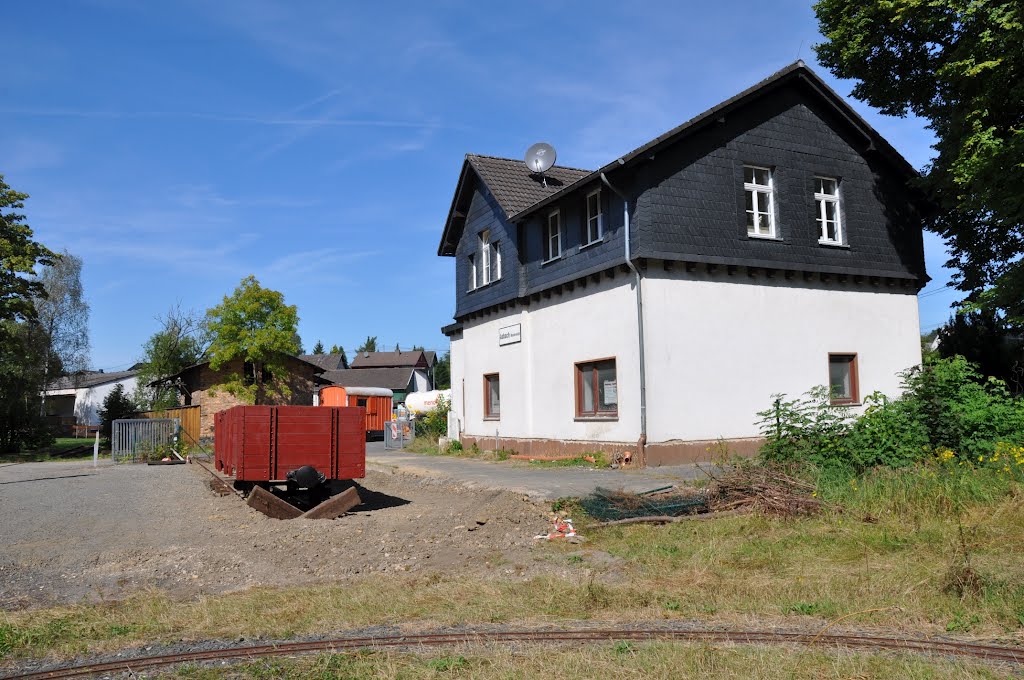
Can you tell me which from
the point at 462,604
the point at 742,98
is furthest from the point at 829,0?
the point at 462,604

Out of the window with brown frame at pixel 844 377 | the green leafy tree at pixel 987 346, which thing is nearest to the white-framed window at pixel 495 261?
the window with brown frame at pixel 844 377

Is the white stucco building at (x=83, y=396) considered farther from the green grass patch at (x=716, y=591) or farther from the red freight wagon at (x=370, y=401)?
the green grass patch at (x=716, y=591)

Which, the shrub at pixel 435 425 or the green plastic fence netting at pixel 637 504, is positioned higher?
the shrub at pixel 435 425

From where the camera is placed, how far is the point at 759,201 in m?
18.0

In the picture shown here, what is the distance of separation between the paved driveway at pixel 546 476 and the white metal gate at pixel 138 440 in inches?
421

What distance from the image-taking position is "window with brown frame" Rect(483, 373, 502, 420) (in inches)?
890

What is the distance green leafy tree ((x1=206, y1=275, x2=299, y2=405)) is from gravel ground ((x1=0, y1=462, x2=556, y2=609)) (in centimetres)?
2717

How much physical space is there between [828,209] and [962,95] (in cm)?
351

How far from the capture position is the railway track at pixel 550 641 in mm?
4914

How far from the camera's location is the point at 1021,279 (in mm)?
15383

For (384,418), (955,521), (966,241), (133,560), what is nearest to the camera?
(955,521)

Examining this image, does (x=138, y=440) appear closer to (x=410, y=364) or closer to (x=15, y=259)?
(x=15, y=259)

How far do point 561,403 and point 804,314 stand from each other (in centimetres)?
581

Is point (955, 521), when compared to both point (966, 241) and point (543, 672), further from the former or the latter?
point (966, 241)
